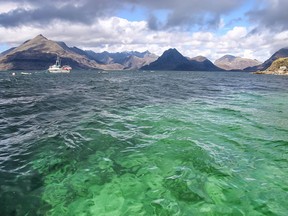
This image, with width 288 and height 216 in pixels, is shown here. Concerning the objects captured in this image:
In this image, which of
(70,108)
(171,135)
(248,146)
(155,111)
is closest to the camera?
(248,146)

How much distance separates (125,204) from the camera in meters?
10.2

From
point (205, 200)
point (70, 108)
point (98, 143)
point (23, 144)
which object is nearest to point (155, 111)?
point (70, 108)

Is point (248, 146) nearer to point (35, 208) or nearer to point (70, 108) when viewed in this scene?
point (35, 208)

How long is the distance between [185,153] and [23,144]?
10.5 m

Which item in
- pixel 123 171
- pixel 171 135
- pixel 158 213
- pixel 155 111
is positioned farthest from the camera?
pixel 155 111

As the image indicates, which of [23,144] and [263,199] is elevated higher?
[263,199]

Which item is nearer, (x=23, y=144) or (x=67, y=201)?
(x=67, y=201)

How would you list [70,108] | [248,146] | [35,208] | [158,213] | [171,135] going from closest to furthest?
[158,213] < [35,208] < [248,146] < [171,135] < [70,108]

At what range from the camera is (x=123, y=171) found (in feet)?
43.3

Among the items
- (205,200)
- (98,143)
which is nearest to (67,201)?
(205,200)

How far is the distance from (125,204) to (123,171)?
3079mm

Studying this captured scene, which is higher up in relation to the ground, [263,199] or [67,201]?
[263,199]

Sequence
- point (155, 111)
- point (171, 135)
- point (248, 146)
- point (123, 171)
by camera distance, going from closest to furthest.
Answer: point (123, 171), point (248, 146), point (171, 135), point (155, 111)

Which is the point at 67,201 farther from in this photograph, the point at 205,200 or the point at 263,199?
the point at 263,199
